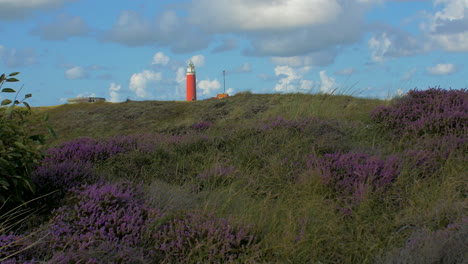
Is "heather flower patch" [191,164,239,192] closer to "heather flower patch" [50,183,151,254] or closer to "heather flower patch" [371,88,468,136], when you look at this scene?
"heather flower patch" [50,183,151,254]

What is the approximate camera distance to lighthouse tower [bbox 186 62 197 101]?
32.1 meters

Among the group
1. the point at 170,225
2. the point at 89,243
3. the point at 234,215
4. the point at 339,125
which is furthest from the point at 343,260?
the point at 339,125

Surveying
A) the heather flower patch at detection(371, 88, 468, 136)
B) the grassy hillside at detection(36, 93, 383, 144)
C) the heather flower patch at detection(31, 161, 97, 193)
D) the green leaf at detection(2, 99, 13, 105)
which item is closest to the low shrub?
A: the heather flower patch at detection(31, 161, 97, 193)

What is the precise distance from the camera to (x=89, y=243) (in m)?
3.54

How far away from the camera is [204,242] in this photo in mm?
3648

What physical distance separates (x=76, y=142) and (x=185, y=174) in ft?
7.30

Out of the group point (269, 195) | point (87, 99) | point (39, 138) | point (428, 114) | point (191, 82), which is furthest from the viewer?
point (191, 82)

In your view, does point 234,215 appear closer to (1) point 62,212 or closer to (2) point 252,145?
(1) point 62,212

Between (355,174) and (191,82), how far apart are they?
27.7 meters

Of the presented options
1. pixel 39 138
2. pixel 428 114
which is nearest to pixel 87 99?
pixel 428 114

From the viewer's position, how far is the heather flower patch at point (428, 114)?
730 cm

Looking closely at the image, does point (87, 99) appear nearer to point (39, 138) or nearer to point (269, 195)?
point (39, 138)

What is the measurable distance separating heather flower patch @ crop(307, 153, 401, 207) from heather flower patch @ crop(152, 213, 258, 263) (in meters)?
1.54

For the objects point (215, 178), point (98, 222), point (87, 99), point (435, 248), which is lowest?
point (435, 248)
